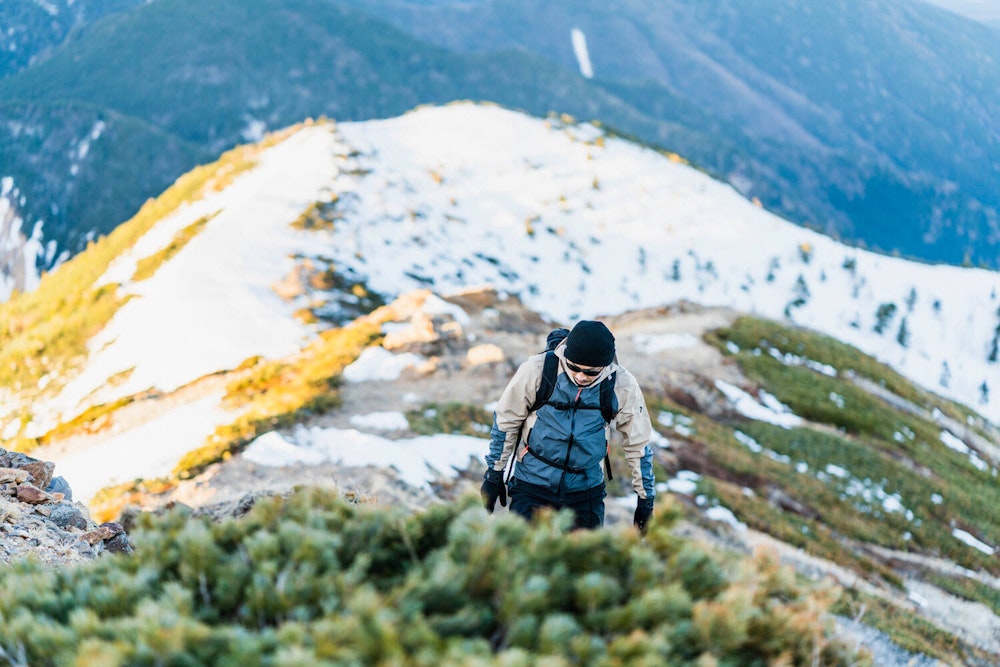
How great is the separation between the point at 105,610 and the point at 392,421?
1364 cm

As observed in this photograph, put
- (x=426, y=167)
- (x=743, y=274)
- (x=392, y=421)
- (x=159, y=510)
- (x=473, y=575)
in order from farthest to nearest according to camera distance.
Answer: (x=426, y=167) < (x=743, y=274) < (x=392, y=421) < (x=159, y=510) < (x=473, y=575)

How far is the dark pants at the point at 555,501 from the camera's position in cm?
539

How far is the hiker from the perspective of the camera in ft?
16.8

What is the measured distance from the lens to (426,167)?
65000 mm

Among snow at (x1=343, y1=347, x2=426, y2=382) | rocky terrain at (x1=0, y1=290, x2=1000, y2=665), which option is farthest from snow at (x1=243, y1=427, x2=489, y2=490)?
snow at (x1=343, y1=347, x2=426, y2=382)

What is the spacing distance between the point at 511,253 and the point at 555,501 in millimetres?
50256

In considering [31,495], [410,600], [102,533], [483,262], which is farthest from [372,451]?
[483,262]

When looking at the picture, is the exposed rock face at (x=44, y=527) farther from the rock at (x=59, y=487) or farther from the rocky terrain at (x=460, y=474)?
the rock at (x=59, y=487)

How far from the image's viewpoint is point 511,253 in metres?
54.9

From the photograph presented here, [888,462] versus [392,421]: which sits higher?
[392,421]

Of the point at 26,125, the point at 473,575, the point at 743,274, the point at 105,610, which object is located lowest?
the point at 26,125

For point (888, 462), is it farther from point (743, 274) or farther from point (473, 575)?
point (743, 274)

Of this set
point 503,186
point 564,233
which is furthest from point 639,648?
point 503,186

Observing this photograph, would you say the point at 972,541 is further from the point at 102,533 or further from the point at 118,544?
the point at 102,533
